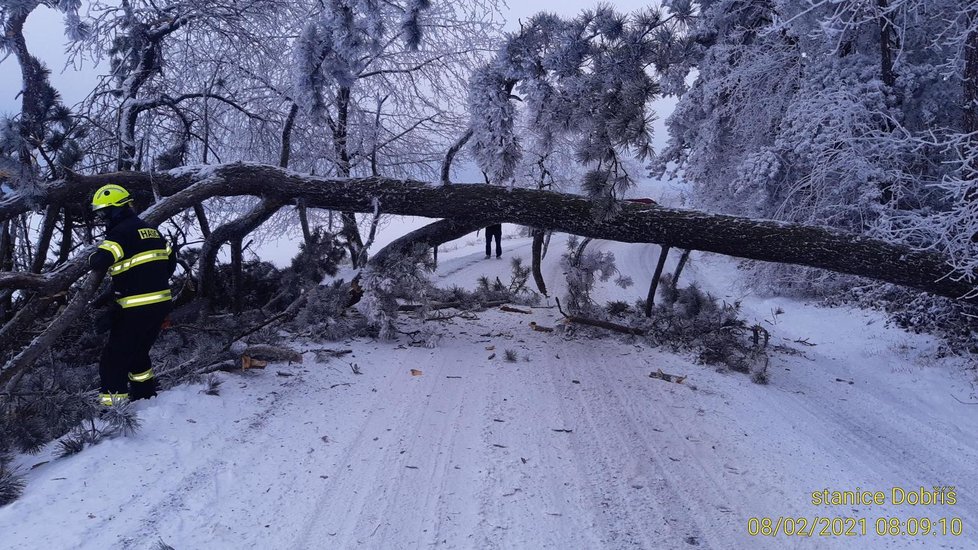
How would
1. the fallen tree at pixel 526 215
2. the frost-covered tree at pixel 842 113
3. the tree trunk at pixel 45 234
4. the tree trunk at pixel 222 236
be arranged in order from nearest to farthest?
1. the tree trunk at pixel 45 234
2. the fallen tree at pixel 526 215
3. the tree trunk at pixel 222 236
4. the frost-covered tree at pixel 842 113

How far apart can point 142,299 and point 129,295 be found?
0.10 m

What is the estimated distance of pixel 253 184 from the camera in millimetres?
6258

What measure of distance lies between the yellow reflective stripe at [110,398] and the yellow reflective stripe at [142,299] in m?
0.67

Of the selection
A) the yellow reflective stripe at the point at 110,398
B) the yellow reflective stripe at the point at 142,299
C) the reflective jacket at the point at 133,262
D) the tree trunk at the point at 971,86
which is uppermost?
the tree trunk at the point at 971,86

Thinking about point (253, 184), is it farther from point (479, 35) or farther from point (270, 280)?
point (479, 35)

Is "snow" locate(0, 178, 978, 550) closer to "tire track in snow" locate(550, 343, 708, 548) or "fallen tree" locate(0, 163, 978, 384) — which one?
"tire track in snow" locate(550, 343, 708, 548)

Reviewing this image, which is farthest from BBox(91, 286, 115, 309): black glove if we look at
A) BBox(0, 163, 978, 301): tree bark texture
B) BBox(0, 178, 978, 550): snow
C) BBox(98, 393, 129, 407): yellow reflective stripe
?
BBox(0, 178, 978, 550): snow

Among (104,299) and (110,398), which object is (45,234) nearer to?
(104,299)

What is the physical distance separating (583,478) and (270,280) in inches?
231

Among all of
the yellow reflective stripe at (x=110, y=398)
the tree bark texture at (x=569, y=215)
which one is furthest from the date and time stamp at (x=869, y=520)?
the yellow reflective stripe at (x=110, y=398)

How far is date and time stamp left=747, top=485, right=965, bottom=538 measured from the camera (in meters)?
3.05

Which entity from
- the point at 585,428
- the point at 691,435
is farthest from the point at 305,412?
the point at 691,435

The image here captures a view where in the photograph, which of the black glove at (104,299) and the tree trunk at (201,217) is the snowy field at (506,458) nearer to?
the black glove at (104,299)

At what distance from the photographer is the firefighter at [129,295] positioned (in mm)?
4078
